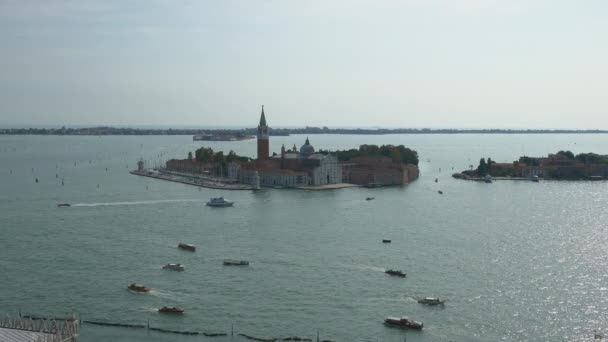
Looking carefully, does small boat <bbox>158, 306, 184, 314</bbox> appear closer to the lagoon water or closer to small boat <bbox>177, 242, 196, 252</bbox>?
the lagoon water

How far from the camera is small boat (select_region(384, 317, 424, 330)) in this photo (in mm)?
12977

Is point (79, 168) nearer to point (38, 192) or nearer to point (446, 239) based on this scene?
point (38, 192)

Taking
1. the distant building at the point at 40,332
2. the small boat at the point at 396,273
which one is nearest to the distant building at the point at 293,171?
the small boat at the point at 396,273

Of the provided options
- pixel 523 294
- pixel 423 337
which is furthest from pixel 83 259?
pixel 523 294

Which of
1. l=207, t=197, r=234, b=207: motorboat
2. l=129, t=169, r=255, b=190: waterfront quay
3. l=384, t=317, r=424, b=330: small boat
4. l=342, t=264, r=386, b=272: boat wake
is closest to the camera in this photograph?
l=384, t=317, r=424, b=330: small boat

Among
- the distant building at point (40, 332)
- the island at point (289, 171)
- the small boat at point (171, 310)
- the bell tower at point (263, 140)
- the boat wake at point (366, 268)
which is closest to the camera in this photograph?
the distant building at point (40, 332)

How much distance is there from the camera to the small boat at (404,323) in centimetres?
1298

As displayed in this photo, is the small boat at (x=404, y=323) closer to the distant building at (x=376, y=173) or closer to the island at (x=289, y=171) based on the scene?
the island at (x=289, y=171)

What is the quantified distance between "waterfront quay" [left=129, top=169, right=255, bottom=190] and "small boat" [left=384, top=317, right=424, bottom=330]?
25.0 metres

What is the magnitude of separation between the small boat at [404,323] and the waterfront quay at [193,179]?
2503 cm

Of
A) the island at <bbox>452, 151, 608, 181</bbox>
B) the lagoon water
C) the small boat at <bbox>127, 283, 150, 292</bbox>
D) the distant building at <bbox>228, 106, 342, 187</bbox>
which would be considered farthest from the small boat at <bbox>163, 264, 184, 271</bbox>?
the island at <bbox>452, 151, 608, 181</bbox>

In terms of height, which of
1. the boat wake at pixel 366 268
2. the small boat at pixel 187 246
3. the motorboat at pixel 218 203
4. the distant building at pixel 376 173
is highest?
the distant building at pixel 376 173

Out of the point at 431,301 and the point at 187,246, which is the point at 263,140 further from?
the point at 431,301

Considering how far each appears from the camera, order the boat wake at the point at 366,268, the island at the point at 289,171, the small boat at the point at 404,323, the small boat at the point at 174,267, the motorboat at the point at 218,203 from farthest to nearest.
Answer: the island at the point at 289,171 < the motorboat at the point at 218,203 < the boat wake at the point at 366,268 < the small boat at the point at 174,267 < the small boat at the point at 404,323
